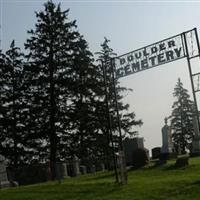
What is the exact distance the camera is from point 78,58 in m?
40.9

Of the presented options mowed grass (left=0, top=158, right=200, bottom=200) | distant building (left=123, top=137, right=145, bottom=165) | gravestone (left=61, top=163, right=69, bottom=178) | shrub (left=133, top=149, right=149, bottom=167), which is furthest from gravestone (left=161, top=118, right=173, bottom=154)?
mowed grass (left=0, top=158, right=200, bottom=200)

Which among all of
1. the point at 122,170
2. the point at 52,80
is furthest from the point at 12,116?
the point at 122,170

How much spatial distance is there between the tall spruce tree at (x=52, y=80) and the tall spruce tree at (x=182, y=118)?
75.1ft

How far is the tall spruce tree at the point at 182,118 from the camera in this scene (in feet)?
199

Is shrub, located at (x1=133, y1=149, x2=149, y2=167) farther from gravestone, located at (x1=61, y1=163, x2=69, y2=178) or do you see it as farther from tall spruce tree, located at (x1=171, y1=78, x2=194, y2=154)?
tall spruce tree, located at (x1=171, y1=78, x2=194, y2=154)

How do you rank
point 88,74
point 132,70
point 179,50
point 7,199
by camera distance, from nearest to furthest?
1. point 7,199
2. point 179,50
3. point 132,70
4. point 88,74

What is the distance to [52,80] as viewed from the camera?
39.2 m

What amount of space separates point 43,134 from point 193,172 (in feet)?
67.0

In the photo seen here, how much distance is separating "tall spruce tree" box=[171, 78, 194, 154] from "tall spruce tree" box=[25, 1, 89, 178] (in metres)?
22.9

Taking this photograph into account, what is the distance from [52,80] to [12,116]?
212 inches

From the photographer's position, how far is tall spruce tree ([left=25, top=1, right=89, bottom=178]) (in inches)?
1543

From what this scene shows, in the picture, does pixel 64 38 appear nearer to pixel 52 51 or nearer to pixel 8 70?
pixel 52 51

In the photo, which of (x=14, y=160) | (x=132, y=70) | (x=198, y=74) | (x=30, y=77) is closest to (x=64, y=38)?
(x=30, y=77)

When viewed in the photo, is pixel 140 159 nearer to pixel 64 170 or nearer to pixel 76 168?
pixel 64 170
